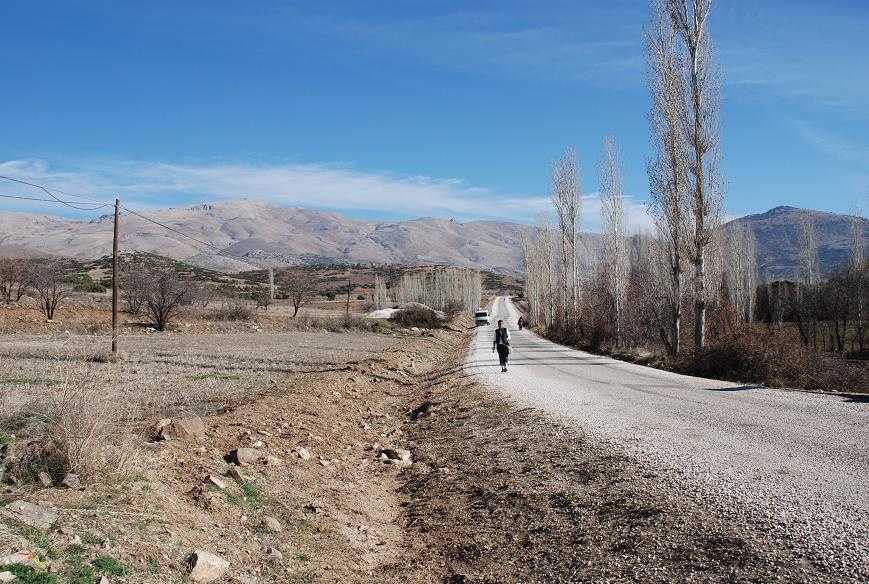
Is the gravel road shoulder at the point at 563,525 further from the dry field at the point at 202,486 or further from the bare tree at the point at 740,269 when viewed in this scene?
the bare tree at the point at 740,269

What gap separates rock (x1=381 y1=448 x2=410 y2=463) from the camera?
10.6m

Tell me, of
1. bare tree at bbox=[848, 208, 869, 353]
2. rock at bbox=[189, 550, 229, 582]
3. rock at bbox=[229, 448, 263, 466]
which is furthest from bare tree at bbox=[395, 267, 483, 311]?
rock at bbox=[189, 550, 229, 582]

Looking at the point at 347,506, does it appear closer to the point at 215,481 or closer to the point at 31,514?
the point at 215,481

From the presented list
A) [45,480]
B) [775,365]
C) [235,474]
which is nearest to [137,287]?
[235,474]

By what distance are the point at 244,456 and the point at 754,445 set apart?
697 centimetres

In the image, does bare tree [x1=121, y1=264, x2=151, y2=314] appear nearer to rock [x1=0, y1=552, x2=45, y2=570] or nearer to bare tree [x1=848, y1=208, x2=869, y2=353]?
rock [x1=0, y1=552, x2=45, y2=570]

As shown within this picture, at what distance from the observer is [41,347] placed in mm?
24812

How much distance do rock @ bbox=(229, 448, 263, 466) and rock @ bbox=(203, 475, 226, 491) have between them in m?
0.98

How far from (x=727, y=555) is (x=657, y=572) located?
0.58 m

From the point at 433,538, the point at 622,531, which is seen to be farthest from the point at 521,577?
the point at 433,538

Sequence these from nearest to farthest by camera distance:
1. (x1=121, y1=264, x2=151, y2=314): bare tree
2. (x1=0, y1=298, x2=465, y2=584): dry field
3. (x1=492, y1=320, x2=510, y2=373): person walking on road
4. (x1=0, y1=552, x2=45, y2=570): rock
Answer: (x1=0, y1=552, x2=45, y2=570): rock → (x1=0, y1=298, x2=465, y2=584): dry field → (x1=492, y1=320, x2=510, y2=373): person walking on road → (x1=121, y1=264, x2=151, y2=314): bare tree

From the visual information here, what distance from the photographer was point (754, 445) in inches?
324

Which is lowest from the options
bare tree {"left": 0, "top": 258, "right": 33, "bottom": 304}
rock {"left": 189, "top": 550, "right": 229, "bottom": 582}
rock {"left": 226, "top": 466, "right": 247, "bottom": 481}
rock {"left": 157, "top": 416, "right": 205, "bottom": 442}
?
rock {"left": 189, "top": 550, "right": 229, "bottom": 582}

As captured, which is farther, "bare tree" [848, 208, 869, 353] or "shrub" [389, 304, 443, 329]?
"shrub" [389, 304, 443, 329]
